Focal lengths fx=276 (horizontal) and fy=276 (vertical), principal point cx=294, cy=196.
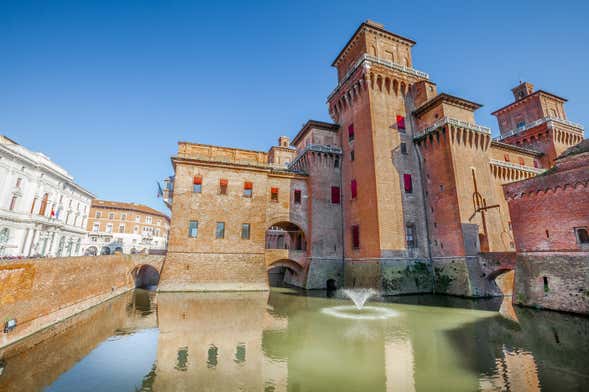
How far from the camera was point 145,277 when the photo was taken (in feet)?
102

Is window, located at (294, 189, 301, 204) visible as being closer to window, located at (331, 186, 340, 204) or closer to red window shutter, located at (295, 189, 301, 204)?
red window shutter, located at (295, 189, 301, 204)

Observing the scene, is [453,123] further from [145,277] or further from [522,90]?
[145,277]

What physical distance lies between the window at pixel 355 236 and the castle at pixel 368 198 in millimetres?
95

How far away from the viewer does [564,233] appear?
1480 centimetres

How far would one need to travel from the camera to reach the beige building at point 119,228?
49500 mm

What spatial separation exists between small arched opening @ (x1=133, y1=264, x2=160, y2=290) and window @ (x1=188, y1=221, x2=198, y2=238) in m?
6.81

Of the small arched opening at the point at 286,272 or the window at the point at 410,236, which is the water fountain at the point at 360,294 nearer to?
the window at the point at 410,236

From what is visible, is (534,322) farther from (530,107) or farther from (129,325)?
(530,107)

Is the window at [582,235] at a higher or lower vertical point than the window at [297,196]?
lower

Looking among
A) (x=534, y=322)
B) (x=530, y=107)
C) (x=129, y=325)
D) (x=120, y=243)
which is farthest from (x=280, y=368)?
(x=120, y=243)

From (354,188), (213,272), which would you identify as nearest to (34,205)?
(213,272)

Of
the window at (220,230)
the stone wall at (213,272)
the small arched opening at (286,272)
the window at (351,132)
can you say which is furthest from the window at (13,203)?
the window at (351,132)

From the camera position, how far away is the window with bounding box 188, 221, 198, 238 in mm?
23333

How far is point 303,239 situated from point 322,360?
21215 millimetres
